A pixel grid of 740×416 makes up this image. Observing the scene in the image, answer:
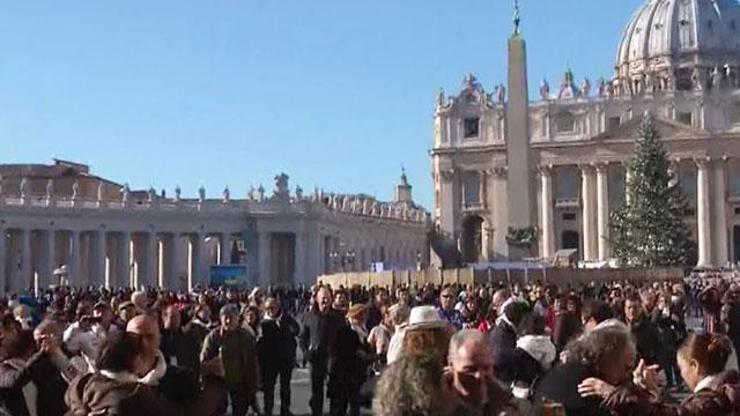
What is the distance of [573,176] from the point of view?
99250 millimetres

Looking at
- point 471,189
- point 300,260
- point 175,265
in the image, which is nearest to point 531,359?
point 175,265

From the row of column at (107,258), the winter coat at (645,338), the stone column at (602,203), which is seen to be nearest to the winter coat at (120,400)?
the winter coat at (645,338)

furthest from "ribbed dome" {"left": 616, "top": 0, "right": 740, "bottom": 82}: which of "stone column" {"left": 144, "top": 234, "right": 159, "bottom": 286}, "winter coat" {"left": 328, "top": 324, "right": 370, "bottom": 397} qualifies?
"winter coat" {"left": 328, "top": 324, "right": 370, "bottom": 397}

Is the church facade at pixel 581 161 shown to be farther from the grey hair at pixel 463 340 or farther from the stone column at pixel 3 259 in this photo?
the grey hair at pixel 463 340

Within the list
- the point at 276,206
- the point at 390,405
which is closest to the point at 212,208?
the point at 276,206

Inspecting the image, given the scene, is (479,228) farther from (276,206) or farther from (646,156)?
(646,156)

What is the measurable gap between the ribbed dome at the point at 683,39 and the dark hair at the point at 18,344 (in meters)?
111

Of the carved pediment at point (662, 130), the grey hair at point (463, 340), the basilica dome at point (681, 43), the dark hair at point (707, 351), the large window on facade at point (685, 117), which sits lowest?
the dark hair at point (707, 351)

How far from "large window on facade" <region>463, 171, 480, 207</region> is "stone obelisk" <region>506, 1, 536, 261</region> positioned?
53.8 meters

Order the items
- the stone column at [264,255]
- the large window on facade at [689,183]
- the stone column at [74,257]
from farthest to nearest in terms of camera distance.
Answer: the large window on facade at [689,183] < the stone column at [264,255] < the stone column at [74,257]

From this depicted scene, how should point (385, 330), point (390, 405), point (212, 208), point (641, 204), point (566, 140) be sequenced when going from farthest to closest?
point (566, 140), point (212, 208), point (641, 204), point (385, 330), point (390, 405)

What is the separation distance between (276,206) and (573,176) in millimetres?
25385

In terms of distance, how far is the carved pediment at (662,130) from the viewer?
93.8 m

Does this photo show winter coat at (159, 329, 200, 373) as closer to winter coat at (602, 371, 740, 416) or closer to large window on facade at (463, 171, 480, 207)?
winter coat at (602, 371, 740, 416)
